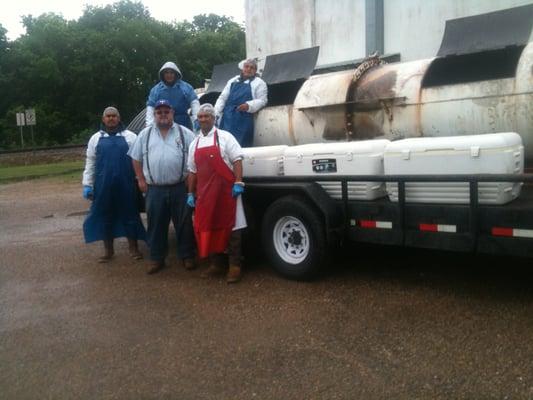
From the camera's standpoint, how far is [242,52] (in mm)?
55188

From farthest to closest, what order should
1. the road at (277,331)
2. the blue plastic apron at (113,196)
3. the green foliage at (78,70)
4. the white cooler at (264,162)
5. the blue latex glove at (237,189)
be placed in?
the green foliage at (78,70) → the blue plastic apron at (113,196) → the white cooler at (264,162) → the blue latex glove at (237,189) → the road at (277,331)

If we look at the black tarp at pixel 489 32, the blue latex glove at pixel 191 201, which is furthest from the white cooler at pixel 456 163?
the blue latex glove at pixel 191 201

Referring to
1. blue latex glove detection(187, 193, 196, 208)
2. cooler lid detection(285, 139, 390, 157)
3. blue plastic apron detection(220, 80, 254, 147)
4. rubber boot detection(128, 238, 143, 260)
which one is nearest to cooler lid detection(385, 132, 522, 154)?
cooler lid detection(285, 139, 390, 157)

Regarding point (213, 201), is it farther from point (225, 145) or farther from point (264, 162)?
point (264, 162)

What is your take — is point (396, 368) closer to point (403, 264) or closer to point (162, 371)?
point (162, 371)

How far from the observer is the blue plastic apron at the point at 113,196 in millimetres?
6746

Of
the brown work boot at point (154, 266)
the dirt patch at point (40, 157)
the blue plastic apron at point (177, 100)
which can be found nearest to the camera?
the brown work boot at point (154, 266)

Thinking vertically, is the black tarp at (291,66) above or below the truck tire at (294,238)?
above

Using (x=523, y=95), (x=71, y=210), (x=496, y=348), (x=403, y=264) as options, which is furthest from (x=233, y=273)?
(x=71, y=210)

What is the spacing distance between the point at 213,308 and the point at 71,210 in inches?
308

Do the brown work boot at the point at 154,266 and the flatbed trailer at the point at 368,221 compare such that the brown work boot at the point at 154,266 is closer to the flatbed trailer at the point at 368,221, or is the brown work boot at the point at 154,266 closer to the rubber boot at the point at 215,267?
the rubber boot at the point at 215,267

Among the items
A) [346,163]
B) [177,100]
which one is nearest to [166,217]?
[177,100]

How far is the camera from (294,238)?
5660 mm

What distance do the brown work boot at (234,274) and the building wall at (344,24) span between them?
7.38m
